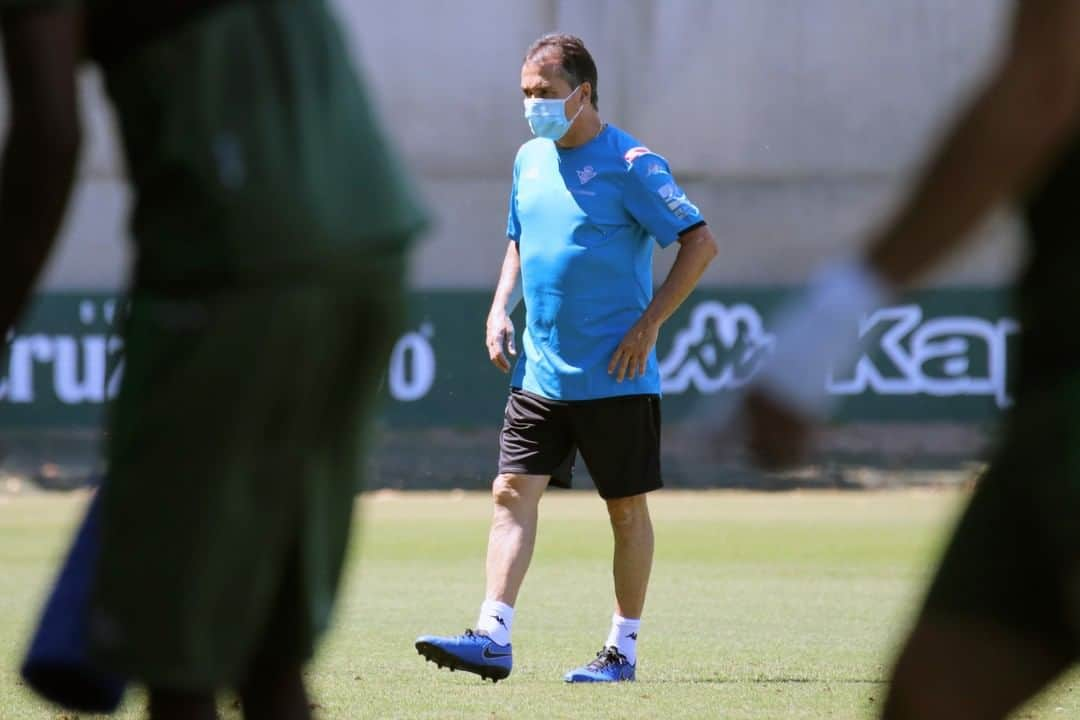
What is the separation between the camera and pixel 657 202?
298 inches

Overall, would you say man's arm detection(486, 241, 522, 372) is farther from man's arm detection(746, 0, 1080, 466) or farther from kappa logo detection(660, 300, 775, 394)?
kappa logo detection(660, 300, 775, 394)

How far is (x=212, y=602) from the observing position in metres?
2.85

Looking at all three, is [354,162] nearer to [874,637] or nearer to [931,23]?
[874,637]

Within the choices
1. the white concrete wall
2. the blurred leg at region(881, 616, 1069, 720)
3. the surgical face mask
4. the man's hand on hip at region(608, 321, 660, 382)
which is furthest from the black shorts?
the white concrete wall

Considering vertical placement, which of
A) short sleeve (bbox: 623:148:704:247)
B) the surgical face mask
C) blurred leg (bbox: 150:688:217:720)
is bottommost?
short sleeve (bbox: 623:148:704:247)

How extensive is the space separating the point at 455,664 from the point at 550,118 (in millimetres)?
2152

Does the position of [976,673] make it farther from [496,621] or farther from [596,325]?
[596,325]

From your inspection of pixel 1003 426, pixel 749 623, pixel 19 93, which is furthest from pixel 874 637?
pixel 19 93

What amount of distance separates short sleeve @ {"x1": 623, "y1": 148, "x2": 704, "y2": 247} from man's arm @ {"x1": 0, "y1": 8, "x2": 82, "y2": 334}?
486 cm

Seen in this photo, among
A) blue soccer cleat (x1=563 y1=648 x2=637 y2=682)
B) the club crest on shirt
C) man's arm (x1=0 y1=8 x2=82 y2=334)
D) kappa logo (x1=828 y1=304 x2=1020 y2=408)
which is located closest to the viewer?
man's arm (x1=0 y1=8 x2=82 y2=334)

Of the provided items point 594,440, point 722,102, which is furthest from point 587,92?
point 722,102

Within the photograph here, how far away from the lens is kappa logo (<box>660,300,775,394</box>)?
59.4ft

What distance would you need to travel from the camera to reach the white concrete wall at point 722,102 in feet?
73.3

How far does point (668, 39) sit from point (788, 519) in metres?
8.98
